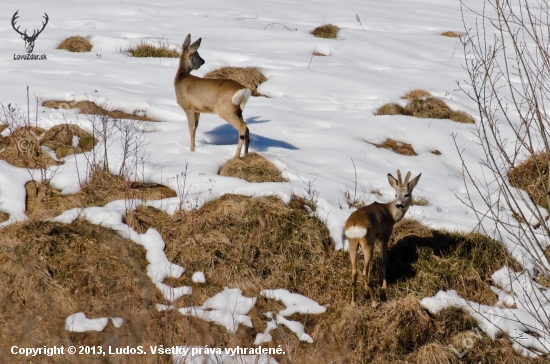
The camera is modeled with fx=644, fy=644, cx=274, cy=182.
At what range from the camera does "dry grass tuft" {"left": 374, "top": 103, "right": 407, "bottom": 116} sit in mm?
11383

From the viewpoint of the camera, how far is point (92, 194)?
763 cm

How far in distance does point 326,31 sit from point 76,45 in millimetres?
6254

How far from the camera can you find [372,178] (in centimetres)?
866

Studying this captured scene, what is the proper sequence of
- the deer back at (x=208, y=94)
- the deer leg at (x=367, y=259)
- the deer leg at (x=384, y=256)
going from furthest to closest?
the deer back at (x=208, y=94) < the deer leg at (x=384, y=256) < the deer leg at (x=367, y=259)

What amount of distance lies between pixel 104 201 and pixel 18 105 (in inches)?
125

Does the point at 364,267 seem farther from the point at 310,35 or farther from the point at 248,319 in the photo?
the point at 310,35

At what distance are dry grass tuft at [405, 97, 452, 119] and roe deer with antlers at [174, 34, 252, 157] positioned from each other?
4019mm

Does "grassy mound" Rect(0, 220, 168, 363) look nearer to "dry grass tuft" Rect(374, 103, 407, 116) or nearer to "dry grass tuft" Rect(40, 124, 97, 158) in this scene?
"dry grass tuft" Rect(40, 124, 97, 158)

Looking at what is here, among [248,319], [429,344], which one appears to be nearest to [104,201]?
[248,319]

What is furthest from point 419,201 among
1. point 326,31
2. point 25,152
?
point 326,31

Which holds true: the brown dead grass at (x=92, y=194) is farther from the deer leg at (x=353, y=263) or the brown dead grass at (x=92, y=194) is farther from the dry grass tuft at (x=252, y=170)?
the deer leg at (x=353, y=263)

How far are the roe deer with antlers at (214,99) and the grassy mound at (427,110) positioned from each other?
11.7 feet

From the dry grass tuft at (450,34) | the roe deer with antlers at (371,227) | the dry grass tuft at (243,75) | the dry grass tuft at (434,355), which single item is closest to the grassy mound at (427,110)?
the dry grass tuft at (243,75)

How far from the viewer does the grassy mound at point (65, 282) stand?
5758 millimetres
